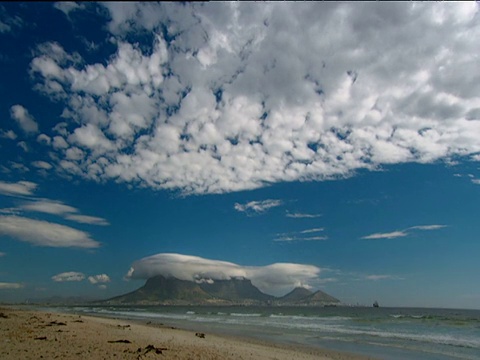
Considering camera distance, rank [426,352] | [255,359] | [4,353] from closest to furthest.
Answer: [4,353] → [255,359] → [426,352]

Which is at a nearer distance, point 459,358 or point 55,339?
point 55,339

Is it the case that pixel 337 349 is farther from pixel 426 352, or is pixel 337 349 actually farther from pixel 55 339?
pixel 55 339

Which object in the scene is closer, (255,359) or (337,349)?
(255,359)

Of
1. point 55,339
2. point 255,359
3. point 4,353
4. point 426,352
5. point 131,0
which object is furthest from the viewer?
point 426,352

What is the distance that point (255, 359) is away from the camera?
17.4m

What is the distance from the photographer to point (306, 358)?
20031 millimetres

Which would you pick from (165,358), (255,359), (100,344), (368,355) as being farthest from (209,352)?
(368,355)

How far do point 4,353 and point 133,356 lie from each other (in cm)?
507

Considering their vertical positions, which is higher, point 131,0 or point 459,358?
point 131,0

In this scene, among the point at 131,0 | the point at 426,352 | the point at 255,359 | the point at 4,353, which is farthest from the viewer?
the point at 426,352

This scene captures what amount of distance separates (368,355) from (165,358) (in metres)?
14.8

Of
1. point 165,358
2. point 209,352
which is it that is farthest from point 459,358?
point 165,358

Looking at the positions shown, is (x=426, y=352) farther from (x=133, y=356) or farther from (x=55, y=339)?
(x=55, y=339)

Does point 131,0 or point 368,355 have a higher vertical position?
point 131,0
